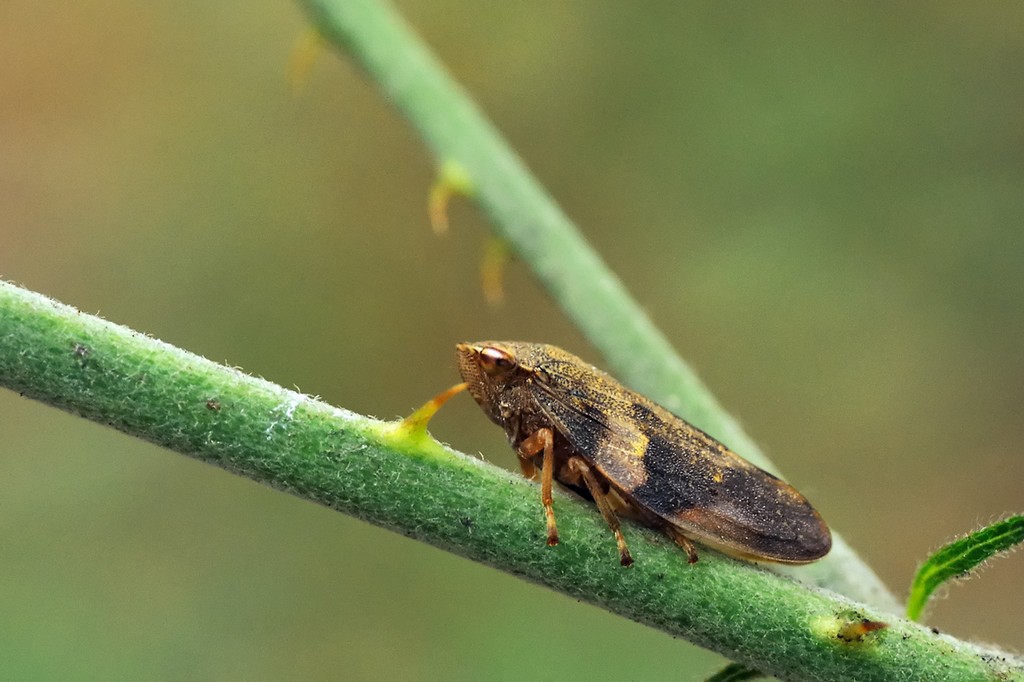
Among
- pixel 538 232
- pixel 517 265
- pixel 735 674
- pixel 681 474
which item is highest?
pixel 517 265

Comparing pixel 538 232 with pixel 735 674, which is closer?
pixel 735 674

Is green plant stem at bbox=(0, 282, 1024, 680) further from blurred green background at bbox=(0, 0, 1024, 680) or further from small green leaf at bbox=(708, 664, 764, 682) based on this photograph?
blurred green background at bbox=(0, 0, 1024, 680)

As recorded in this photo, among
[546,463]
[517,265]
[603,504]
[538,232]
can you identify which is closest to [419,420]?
[546,463]

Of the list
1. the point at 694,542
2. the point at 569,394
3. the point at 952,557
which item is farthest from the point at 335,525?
the point at 952,557

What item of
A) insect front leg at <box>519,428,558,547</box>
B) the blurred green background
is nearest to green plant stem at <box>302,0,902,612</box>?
insect front leg at <box>519,428,558,547</box>

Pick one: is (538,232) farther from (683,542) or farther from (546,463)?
(683,542)

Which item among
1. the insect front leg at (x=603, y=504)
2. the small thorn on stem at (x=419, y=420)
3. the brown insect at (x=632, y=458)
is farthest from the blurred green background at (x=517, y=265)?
the small thorn on stem at (x=419, y=420)
